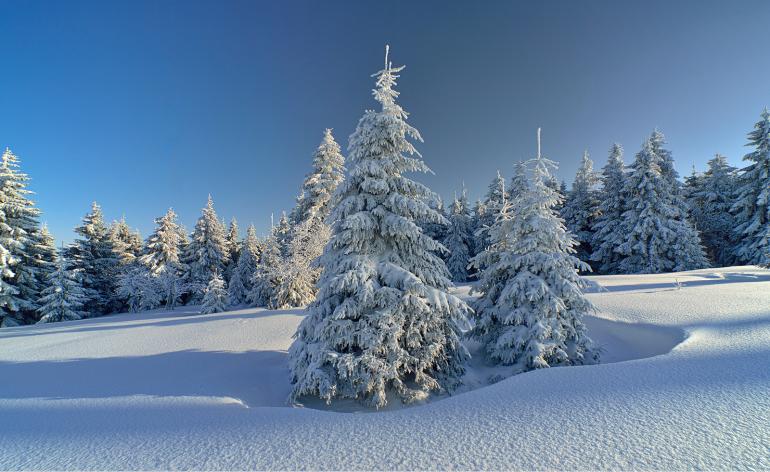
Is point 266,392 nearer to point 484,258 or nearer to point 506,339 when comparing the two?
point 506,339

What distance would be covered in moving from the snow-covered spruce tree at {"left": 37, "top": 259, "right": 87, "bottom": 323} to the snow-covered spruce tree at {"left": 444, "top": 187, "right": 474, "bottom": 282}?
3197cm

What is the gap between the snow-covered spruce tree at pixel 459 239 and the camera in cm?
3600

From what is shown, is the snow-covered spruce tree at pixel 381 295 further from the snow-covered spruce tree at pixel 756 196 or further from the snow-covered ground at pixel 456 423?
the snow-covered spruce tree at pixel 756 196

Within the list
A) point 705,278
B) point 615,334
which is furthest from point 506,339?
point 705,278

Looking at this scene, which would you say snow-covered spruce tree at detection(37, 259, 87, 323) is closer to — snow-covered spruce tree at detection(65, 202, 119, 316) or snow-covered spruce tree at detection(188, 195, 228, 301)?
snow-covered spruce tree at detection(65, 202, 119, 316)

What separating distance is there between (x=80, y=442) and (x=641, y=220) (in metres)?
32.9

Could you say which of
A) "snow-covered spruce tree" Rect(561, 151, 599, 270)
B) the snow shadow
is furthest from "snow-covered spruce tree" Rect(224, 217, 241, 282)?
"snow-covered spruce tree" Rect(561, 151, 599, 270)

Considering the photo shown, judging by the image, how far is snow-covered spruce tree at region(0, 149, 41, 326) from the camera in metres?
21.8

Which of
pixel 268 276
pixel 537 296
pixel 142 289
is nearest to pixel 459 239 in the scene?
pixel 268 276

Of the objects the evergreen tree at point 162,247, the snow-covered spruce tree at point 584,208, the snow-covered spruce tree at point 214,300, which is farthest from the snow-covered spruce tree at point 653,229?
the evergreen tree at point 162,247

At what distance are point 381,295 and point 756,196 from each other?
33.8 m

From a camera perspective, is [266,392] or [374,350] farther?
[266,392]

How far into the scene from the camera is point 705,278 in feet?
53.0

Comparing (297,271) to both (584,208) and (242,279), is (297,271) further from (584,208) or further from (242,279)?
(584,208)
